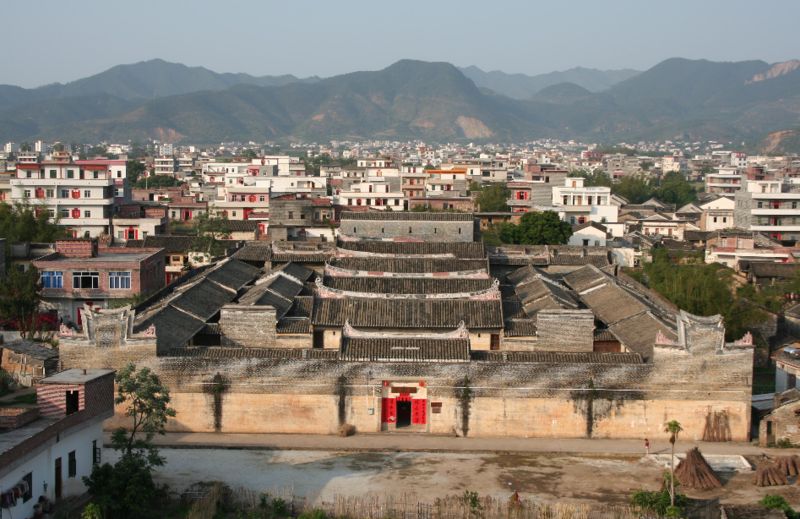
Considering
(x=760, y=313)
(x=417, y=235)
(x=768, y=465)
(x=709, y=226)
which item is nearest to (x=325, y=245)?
(x=417, y=235)

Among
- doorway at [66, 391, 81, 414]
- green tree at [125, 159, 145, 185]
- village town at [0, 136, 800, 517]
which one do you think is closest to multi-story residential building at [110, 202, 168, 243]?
village town at [0, 136, 800, 517]

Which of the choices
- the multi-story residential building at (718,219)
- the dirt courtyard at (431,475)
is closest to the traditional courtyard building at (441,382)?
the dirt courtyard at (431,475)

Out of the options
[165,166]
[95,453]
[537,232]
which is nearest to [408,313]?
[95,453]

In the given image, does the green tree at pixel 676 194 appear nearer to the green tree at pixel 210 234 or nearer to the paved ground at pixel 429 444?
the green tree at pixel 210 234

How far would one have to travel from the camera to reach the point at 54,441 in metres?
19.9

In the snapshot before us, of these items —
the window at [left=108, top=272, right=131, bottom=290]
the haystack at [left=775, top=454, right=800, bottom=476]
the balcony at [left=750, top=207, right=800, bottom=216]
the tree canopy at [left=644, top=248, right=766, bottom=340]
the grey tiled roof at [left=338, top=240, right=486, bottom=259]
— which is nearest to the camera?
the haystack at [left=775, top=454, right=800, bottom=476]

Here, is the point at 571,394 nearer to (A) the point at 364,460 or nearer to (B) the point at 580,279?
(A) the point at 364,460

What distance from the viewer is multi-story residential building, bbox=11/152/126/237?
6022 cm

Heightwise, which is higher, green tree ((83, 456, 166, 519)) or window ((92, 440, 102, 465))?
window ((92, 440, 102, 465))

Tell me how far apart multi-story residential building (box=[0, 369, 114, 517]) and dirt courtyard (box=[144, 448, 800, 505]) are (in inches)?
101

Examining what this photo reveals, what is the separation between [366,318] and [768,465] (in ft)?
42.6

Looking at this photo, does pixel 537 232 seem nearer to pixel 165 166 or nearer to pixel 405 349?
pixel 405 349

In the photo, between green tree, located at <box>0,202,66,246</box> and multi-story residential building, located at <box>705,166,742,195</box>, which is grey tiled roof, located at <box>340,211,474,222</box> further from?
multi-story residential building, located at <box>705,166,742,195</box>

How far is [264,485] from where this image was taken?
2297cm
